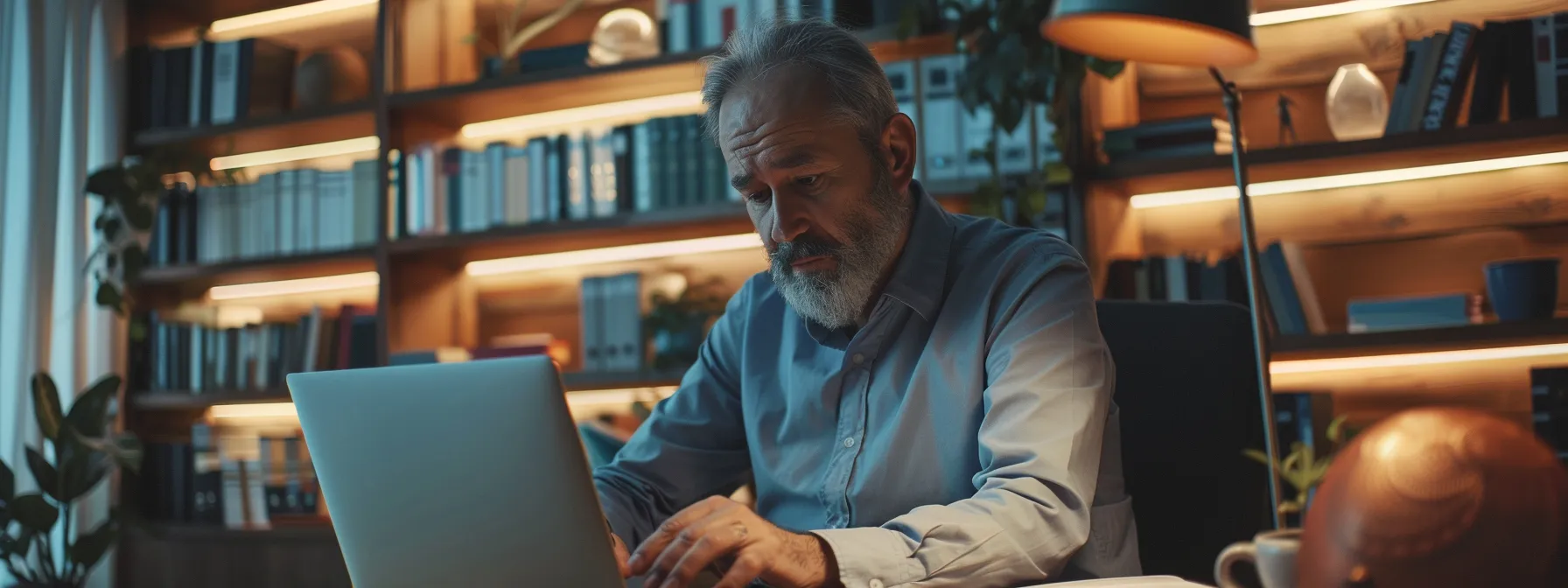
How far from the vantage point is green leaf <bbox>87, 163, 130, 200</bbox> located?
3311mm

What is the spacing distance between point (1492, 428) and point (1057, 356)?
2.36 feet

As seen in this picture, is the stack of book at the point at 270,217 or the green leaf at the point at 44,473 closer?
the green leaf at the point at 44,473

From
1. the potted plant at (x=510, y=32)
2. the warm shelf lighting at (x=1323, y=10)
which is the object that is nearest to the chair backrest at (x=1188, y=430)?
the warm shelf lighting at (x=1323, y=10)

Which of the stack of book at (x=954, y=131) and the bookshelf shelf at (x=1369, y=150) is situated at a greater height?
the stack of book at (x=954, y=131)

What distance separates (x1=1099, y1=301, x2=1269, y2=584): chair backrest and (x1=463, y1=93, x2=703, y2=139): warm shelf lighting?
6.18 feet

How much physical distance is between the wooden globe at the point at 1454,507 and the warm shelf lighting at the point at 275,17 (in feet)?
11.4

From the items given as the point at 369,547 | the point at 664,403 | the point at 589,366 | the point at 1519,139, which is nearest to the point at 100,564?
the point at 589,366

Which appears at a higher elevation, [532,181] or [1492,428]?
[532,181]

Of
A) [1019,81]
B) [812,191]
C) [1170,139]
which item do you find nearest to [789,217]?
[812,191]

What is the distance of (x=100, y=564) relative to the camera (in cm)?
345

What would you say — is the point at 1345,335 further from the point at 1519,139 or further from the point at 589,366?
the point at 589,366

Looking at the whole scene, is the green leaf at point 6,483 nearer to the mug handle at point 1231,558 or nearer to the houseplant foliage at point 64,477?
the houseplant foliage at point 64,477

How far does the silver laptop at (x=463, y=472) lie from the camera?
0.80 metres

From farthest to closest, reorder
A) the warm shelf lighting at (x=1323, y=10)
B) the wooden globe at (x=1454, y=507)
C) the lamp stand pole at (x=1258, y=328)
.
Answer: the warm shelf lighting at (x=1323, y=10)
the lamp stand pole at (x=1258, y=328)
the wooden globe at (x=1454, y=507)
